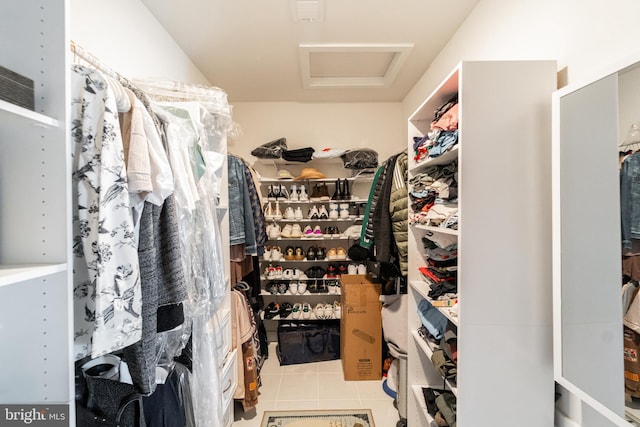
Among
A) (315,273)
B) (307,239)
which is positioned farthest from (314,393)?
(307,239)

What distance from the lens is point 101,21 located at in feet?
3.96

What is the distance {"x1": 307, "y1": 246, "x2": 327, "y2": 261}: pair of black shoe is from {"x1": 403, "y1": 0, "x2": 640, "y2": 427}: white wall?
1.89 meters

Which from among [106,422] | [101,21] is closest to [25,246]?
[106,422]

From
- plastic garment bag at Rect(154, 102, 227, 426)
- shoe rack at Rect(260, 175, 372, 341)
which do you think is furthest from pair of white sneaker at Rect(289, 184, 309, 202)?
plastic garment bag at Rect(154, 102, 227, 426)

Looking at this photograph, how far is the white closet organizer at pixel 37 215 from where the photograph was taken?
60 cm

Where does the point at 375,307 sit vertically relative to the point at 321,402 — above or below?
above

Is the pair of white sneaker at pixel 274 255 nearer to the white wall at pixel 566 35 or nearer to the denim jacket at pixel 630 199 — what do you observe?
the white wall at pixel 566 35

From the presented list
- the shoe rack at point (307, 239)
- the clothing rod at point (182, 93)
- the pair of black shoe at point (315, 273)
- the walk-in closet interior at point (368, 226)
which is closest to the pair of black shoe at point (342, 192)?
the shoe rack at point (307, 239)

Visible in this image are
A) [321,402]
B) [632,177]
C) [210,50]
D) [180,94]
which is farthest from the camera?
[321,402]

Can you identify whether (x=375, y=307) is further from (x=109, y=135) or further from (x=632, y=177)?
(x=109, y=135)

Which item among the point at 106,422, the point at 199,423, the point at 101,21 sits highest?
the point at 101,21

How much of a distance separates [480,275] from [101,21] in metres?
1.94

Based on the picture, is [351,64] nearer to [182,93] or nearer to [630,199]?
[182,93]

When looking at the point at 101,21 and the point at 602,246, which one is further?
the point at 101,21
